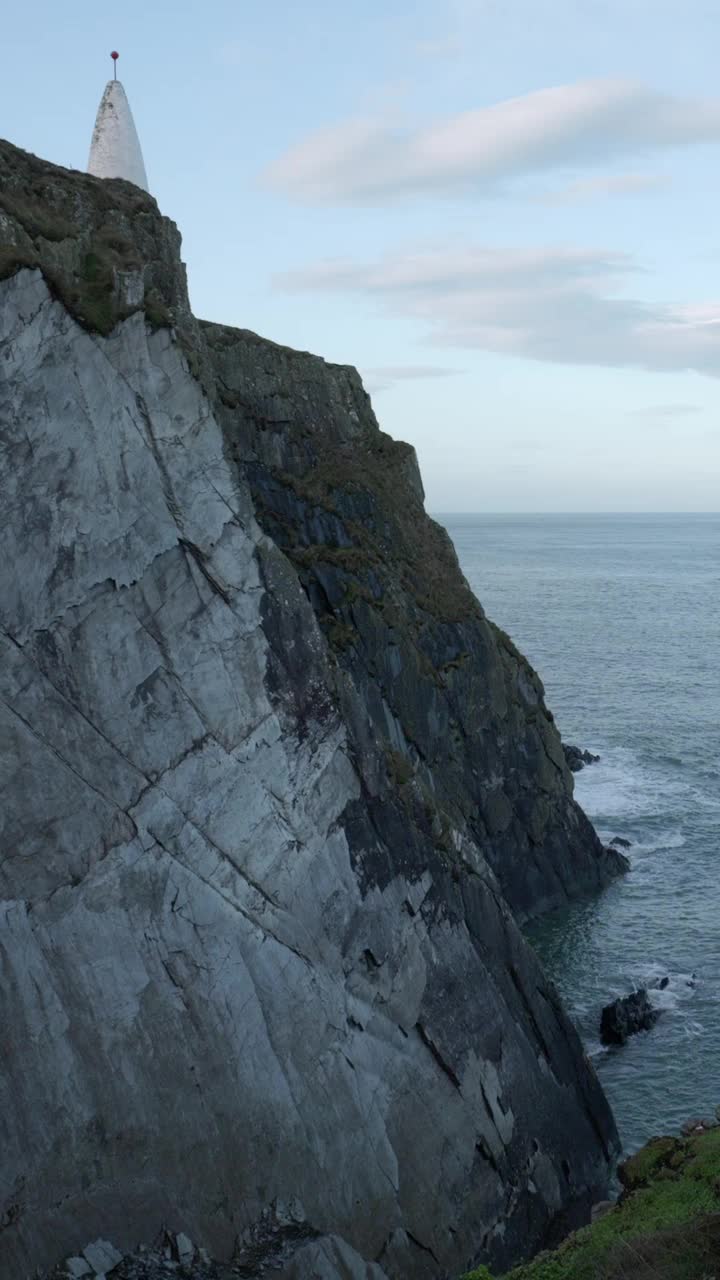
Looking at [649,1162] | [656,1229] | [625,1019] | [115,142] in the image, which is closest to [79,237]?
[115,142]

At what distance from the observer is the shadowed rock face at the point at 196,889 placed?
1018 inches

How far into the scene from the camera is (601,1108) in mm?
37375

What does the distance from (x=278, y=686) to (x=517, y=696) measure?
30.1 m

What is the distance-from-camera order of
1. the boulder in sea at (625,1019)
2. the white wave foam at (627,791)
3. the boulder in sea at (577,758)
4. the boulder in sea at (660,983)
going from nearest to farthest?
1. the boulder in sea at (625,1019)
2. the boulder in sea at (660,983)
3. the white wave foam at (627,791)
4. the boulder in sea at (577,758)

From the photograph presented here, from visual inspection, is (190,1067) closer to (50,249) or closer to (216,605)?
(216,605)

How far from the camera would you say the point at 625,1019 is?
43375mm

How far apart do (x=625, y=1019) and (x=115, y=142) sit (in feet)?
116

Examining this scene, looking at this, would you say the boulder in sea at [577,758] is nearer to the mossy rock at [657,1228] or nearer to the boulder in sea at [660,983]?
the boulder in sea at [660,983]

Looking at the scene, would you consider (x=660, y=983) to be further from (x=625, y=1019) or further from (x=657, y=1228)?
(x=657, y=1228)

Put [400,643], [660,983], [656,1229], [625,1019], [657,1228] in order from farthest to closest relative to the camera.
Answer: [660,983], [400,643], [625,1019], [657,1228], [656,1229]

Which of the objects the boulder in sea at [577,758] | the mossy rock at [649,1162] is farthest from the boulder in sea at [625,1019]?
the boulder in sea at [577,758]

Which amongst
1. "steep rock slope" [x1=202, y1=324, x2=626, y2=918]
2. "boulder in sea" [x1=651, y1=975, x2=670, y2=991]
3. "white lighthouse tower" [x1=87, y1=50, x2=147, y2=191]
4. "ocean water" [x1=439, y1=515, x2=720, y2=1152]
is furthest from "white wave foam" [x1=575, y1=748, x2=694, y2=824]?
"white lighthouse tower" [x1=87, y1=50, x2=147, y2=191]

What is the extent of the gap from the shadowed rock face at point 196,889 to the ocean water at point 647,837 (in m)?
5.57

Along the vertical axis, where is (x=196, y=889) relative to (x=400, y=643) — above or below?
below
